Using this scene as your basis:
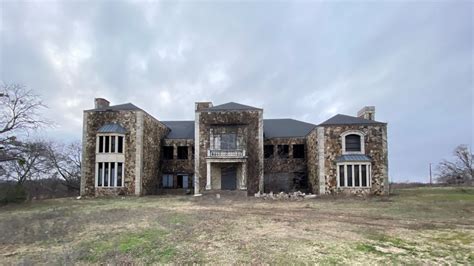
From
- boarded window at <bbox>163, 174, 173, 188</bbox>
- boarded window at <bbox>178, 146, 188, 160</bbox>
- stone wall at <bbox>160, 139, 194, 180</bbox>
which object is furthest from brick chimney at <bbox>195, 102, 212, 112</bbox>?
boarded window at <bbox>163, 174, 173, 188</bbox>

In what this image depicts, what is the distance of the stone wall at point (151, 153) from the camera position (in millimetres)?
33906

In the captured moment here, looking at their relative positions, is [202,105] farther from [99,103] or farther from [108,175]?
[108,175]

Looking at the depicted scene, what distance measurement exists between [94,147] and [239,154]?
43.5ft

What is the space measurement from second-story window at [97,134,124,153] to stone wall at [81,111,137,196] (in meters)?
0.69

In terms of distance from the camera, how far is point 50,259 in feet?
33.1

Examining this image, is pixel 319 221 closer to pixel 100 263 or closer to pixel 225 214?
pixel 225 214

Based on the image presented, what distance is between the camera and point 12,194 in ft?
84.0

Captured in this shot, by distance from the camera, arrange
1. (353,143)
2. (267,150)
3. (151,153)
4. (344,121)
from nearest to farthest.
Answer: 1. (353,143)
2. (344,121)
3. (151,153)
4. (267,150)

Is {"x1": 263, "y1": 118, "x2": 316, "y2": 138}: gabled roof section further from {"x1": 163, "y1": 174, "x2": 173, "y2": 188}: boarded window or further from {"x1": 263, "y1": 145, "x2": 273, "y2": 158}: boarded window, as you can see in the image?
{"x1": 163, "y1": 174, "x2": 173, "y2": 188}: boarded window

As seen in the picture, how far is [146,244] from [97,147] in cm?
2326

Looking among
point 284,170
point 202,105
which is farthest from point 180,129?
point 284,170

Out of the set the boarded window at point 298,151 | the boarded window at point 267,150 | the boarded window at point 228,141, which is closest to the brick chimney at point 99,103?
the boarded window at point 228,141

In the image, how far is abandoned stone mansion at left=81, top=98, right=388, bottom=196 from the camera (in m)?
30.1

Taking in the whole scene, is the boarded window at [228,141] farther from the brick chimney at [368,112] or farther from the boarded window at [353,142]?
the brick chimney at [368,112]
